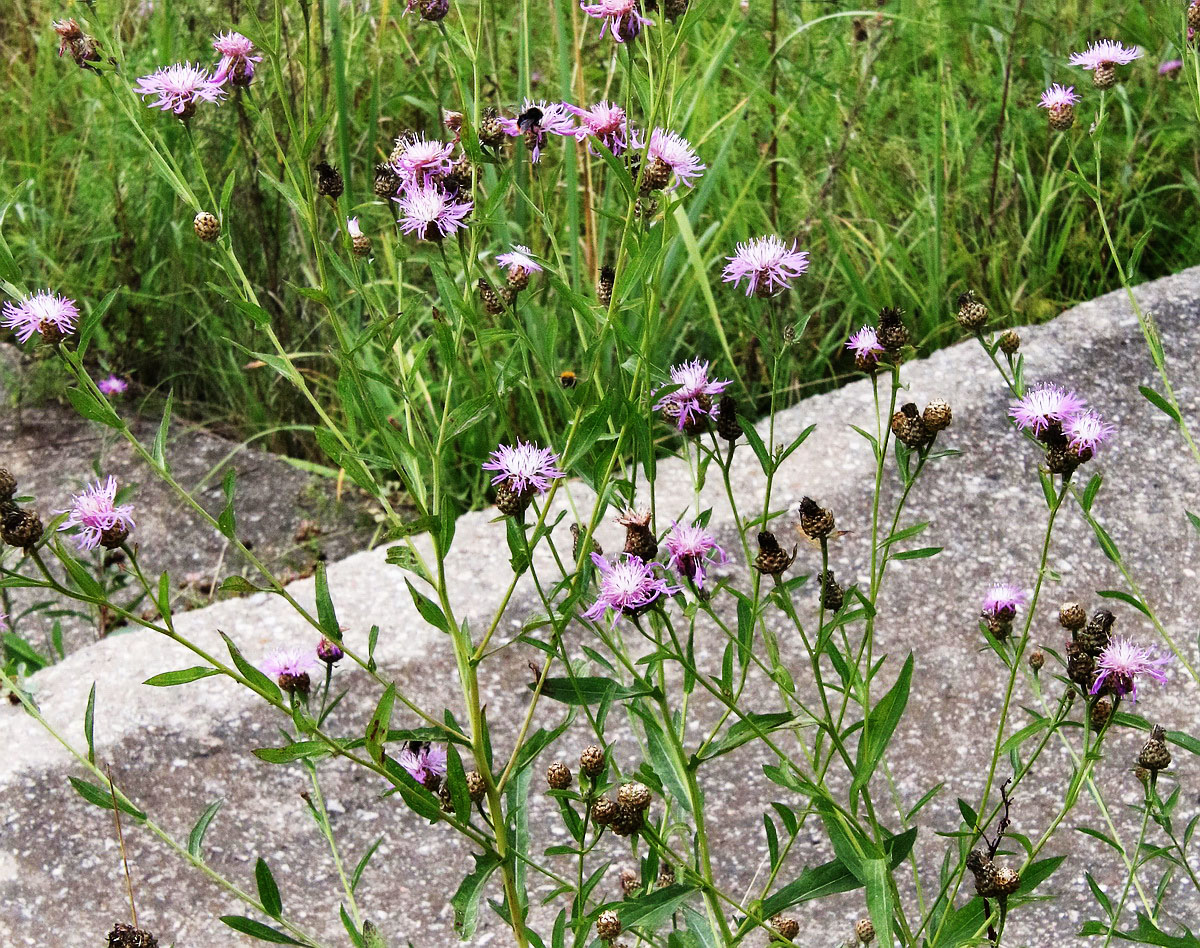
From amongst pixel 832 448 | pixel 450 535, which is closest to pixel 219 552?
pixel 832 448

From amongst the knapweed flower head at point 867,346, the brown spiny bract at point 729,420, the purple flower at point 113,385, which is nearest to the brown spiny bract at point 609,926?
the brown spiny bract at point 729,420

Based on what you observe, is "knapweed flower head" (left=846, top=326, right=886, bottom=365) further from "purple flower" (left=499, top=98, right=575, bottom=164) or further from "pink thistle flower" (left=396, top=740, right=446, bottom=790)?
"pink thistle flower" (left=396, top=740, right=446, bottom=790)

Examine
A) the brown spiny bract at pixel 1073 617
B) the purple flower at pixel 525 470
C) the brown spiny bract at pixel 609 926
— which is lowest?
the brown spiny bract at pixel 609 926

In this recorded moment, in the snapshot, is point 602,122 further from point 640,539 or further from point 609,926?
point 609,926

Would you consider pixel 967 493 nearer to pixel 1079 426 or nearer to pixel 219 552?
pixel 1079 426

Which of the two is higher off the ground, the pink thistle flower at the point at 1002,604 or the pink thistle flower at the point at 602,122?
the pink thistle flower at the point at 602,122

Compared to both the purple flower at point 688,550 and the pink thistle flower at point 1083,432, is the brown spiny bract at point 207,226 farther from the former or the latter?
the pink thistle flower at point 1083,432

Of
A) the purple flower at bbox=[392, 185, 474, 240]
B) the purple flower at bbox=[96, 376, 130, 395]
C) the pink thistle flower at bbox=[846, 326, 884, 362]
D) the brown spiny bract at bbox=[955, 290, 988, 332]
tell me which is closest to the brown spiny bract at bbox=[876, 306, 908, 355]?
the pink thistle flower at bbox=[846, 326, 884, 362]
